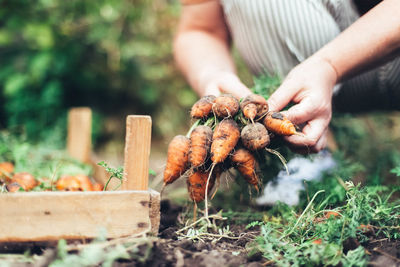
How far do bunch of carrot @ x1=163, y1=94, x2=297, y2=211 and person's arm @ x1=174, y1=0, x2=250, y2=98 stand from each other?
22.5 inches

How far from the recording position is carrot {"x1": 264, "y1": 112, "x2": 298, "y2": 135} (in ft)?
4.59

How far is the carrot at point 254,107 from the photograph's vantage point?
4.60 feet

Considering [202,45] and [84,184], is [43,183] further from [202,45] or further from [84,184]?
[202,45]

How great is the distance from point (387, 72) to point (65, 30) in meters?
2.84

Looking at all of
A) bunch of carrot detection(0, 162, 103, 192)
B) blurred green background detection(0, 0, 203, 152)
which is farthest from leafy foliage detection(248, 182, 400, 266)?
blurred green background detection(0, 0, 203, 152)

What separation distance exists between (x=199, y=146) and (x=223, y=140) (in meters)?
0.10

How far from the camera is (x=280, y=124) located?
1402 mm

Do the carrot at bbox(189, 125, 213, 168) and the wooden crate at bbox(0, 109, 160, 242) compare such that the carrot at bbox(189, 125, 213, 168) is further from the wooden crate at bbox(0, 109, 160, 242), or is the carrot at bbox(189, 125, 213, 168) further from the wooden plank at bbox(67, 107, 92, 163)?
the wooden plank at bbox(67, 107, 92, 163)

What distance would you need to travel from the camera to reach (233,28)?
7.32ft

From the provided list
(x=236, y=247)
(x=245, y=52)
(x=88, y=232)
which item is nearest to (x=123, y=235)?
(x=88, y=232)

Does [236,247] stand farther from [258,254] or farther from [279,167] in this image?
[279,167]

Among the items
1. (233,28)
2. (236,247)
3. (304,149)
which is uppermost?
(233,28)

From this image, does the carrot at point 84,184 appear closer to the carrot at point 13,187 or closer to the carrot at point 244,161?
the carrot at point 13,187

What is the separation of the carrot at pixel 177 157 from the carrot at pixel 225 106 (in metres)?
0.17
